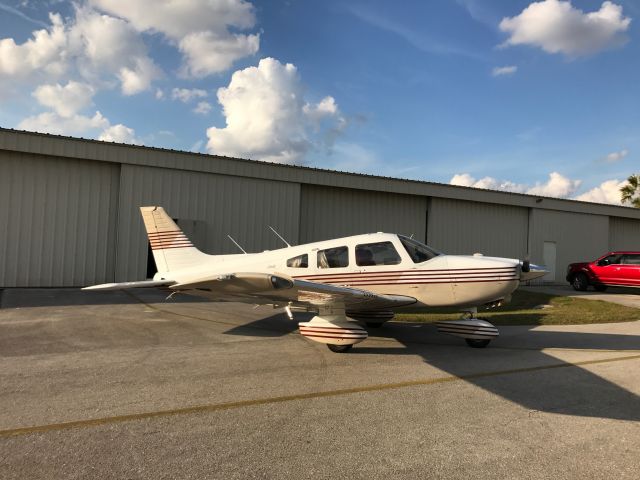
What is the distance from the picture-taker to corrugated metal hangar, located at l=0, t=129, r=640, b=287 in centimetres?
1343

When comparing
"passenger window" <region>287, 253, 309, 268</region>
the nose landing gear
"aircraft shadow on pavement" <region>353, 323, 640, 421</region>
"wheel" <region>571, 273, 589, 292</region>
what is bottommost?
"aircraft shadow on pavement" <region>353, 323, 640, 421</region>

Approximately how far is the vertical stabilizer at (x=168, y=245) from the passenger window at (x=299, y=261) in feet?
6.61

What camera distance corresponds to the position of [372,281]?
743 cm

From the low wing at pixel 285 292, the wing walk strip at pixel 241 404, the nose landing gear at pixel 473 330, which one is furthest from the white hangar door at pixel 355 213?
the wing walk strip at pixel 241 404

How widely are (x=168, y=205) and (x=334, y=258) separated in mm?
9456

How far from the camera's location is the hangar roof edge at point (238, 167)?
1334cm

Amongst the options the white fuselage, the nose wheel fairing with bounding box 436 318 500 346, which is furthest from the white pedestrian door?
the nose wheel fairing with bounding box 436 318 500 346

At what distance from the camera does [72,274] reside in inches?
547

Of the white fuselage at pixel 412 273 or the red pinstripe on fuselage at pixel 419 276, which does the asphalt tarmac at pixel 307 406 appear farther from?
the red pinstripe on fuselage at pixel 419 276

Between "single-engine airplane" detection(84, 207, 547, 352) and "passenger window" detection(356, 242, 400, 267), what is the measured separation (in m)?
0.02

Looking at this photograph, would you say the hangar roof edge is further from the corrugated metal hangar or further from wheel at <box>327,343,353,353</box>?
wheel at <box>327,343,353,353</box>

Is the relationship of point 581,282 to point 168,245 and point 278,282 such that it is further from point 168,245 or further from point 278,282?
point 278,282

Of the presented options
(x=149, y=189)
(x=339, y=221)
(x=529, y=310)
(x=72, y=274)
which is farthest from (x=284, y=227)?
(x=529, y=310)

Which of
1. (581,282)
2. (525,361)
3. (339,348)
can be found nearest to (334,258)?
(339,348)
